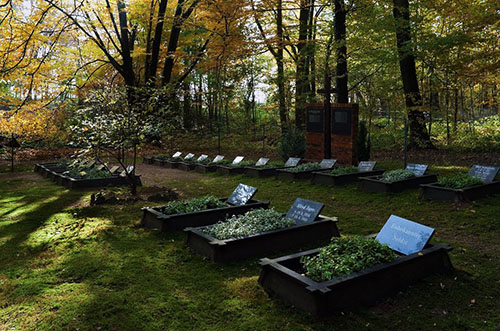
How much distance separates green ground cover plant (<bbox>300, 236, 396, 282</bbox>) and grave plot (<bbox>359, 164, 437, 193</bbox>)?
499cm

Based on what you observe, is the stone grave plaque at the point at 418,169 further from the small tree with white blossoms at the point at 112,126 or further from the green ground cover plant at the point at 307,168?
the small tree with white blossoms at the point at 112,126

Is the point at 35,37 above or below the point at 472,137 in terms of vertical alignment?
above

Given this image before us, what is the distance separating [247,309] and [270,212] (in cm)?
241

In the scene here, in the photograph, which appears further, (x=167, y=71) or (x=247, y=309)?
(x=167, y=71)

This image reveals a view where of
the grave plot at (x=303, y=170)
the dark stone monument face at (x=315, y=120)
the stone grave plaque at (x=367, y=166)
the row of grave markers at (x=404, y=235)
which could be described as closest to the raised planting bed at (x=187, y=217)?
the row of grave markers at (x=404, y=235)

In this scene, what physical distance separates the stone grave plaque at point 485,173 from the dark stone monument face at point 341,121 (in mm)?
4875

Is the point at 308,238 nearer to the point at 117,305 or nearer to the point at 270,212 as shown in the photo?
the point at 270,212

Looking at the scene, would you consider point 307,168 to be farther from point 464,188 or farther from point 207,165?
point 464,188

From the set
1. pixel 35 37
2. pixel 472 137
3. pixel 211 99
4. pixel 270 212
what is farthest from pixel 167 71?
pixel 270 212

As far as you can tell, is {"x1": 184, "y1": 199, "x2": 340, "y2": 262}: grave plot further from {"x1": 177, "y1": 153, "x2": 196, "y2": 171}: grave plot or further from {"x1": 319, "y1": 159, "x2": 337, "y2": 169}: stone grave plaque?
{"x1": 177, "y1": 153, "x2": 196, "y2": 171}: grave plot

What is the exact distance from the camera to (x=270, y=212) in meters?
6.16

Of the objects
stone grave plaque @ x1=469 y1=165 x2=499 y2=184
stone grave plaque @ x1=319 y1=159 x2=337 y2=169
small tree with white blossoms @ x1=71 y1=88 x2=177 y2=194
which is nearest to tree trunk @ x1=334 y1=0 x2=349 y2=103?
stone grave plaque @ x1=319 y1=159 x2=337 y2=169

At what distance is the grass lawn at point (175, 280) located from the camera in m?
3.64

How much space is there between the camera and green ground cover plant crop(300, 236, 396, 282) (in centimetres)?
394
